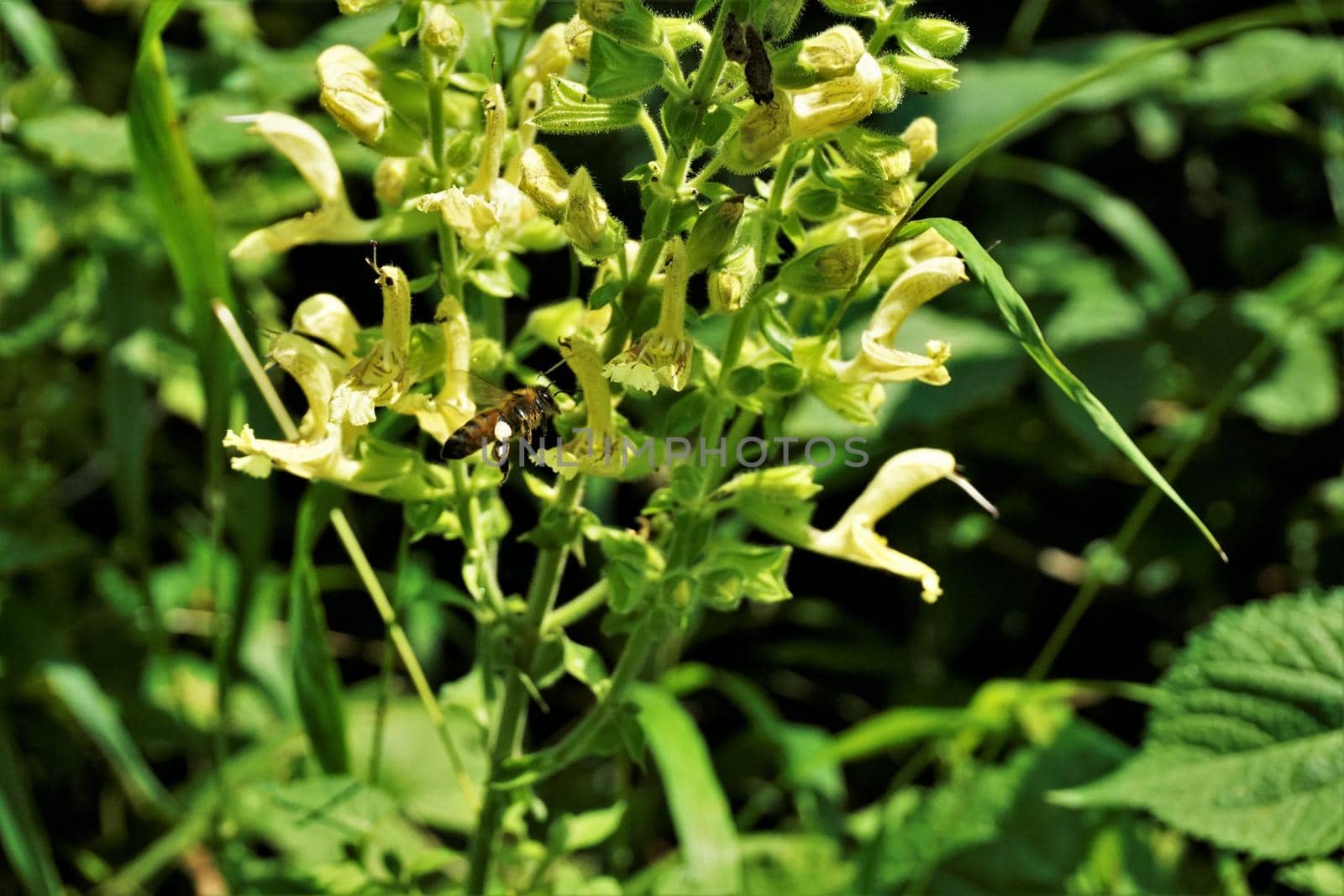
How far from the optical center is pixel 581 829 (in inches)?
47.9

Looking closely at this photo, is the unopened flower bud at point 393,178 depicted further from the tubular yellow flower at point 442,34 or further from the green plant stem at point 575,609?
the green plant stem at point 575,609

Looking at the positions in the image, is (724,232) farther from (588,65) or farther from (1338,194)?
(1338,194)

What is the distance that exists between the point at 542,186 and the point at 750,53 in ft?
0.68

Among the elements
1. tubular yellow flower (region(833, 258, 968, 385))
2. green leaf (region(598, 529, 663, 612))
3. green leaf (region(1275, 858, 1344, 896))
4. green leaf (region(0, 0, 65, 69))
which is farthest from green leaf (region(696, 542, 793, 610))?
green leaf (region(0, 0, 65, 69))

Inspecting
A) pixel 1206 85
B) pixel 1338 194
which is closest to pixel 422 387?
pixel 1206 85

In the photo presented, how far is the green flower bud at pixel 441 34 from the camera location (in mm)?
916

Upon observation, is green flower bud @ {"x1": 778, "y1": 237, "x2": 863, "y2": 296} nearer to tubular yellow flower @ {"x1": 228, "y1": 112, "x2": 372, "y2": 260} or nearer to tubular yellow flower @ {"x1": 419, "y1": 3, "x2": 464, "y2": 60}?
tubular yellow flower @ {"x1": 419, "y1": 3, "x2": 464, "y2": 60}

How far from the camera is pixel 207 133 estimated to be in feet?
6.13

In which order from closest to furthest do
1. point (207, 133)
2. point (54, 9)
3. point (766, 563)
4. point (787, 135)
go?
point (787, 135), point (766, 563), point (207, 133), point (54, 9)

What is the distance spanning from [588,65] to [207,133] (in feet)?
4.04

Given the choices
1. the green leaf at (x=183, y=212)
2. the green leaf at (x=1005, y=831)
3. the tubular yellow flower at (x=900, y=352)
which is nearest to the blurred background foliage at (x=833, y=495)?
the green leaf at (x=1005, y=831)

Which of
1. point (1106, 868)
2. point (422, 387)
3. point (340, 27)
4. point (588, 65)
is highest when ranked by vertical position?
point (588, 65)

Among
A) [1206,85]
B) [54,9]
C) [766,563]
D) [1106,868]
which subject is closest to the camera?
[766,563]

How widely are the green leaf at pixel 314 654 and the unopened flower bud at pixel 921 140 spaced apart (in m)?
0.63
